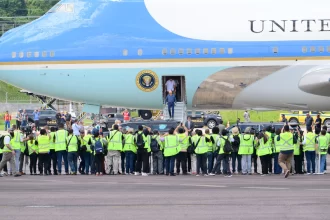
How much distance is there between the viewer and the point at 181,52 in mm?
31797

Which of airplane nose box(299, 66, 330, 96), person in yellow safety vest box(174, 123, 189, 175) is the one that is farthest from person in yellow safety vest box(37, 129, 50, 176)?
airplane nose box(299, 66, 330, 96)

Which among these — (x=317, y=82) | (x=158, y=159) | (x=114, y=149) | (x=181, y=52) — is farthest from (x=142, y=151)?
(x=317, y=82)

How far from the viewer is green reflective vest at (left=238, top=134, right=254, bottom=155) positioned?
92.5 ft

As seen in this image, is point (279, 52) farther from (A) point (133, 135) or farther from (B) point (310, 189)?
(B) point (310, 189)

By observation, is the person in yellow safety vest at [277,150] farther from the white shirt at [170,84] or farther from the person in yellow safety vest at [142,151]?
the white shirt at [170,84]

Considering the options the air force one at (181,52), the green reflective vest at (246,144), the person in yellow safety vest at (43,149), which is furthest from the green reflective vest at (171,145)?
the air force one at (181,52)

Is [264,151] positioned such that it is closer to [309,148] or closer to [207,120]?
[309,148]

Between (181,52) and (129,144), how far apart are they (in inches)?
188

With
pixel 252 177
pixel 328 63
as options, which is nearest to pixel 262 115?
pixel 328 63

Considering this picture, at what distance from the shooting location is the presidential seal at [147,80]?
32219 mm

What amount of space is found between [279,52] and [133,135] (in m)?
6.08

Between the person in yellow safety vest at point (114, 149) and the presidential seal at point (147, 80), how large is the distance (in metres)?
4.12

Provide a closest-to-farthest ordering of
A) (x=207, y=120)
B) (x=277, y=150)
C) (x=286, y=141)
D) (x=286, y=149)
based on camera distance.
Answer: (x=286, y=149) → (x=286, y=141) → (x=277, y=150) → (x=207, y=120)

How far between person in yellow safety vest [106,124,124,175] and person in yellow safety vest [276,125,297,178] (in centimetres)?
485
